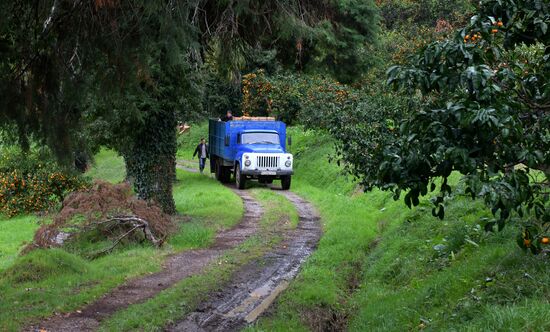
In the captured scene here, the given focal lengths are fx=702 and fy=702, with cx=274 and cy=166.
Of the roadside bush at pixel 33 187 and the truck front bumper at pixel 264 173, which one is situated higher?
the truck front bumper at pixel 264 173

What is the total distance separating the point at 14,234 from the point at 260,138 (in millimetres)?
10897

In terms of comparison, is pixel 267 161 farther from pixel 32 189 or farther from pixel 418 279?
pixel 418 279

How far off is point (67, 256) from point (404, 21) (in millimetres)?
35655

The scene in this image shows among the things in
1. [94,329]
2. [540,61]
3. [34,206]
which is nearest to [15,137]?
[94,329]

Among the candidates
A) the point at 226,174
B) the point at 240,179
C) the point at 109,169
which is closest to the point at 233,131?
the point at 226,174

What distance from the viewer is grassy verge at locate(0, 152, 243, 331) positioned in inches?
408

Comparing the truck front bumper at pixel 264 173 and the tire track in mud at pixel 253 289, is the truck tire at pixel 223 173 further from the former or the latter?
the tire track in mud at pixel 253 289

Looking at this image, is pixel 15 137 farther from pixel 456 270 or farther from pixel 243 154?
pixel 243 154

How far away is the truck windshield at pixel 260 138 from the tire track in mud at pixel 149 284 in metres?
10.2

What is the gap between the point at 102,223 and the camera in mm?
15773

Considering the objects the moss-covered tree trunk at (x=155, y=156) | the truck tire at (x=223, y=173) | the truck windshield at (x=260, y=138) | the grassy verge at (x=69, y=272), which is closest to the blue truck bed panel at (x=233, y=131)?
the truck windshield at (x=260, y=138)

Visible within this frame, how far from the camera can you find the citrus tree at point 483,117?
5.79 meters

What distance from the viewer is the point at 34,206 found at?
25.9 m

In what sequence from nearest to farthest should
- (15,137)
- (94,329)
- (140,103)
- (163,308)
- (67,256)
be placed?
(94,329) → (163,308) → (15,137) → (67,256) → (140,103)
